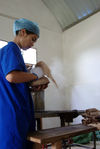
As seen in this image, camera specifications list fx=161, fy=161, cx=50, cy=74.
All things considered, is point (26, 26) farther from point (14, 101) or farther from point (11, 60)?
point (14, 101)

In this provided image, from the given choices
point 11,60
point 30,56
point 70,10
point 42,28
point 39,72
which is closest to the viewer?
point 11,60

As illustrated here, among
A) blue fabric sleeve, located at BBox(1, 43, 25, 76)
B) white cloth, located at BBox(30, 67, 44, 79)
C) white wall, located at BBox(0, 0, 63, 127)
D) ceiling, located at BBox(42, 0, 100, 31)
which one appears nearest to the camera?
blue fabric sleeve, located at BBox(1, 43, 25, 76)

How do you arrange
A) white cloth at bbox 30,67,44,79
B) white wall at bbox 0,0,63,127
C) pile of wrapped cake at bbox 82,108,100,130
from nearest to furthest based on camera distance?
white cloth at bbox 30,67,44,79, pile of wrapped cake at bbox 82,108,100,130, white wall at bbox 0,0,63,127

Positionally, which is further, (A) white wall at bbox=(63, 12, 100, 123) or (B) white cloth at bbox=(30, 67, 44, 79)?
(A) white wall at bbox=(63, 12, 100, 123)

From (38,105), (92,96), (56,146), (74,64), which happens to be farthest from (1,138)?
(74,64)

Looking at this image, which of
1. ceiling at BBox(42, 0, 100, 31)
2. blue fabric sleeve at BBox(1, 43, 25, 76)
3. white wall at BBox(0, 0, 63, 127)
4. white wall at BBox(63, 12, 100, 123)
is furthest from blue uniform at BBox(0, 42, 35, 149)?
ceiling at BBox(42, 0, 100, 31)

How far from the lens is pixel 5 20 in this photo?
399cm

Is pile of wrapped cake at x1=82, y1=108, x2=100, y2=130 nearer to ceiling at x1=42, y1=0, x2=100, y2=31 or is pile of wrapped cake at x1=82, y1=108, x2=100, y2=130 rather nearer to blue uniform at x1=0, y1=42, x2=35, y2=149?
blue uniform at x1=0, y1=42, x2=35, y2=149

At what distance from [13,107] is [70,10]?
4188 millimetres

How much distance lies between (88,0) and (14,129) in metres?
3.96

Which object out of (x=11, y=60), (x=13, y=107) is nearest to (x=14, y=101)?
(x=13, y=107)

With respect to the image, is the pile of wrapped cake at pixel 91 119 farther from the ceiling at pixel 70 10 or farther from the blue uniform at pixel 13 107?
the ceiling at pixel 70 10

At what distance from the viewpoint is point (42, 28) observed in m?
4.76

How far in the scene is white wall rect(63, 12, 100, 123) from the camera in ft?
13.3
